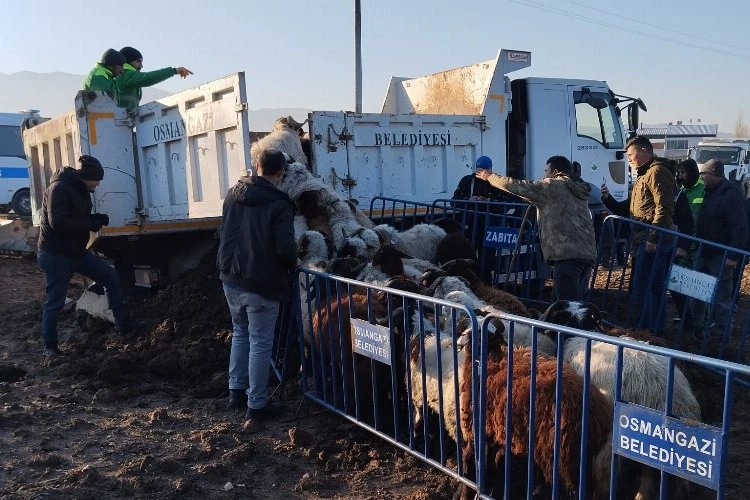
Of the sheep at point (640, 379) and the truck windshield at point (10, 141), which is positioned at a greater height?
the truck windshield at point (10, 141)

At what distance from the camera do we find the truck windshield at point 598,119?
11148mm

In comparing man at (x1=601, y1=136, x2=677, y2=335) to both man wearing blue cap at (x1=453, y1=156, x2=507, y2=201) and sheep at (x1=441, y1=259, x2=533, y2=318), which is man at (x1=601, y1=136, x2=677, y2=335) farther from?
man wearing blue cap at (x1=453, y1=156, x2=507, y2=201)

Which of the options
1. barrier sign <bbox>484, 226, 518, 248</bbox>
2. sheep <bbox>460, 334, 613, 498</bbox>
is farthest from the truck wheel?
sheep <bbox>460, 334, 613, 498</bbox>

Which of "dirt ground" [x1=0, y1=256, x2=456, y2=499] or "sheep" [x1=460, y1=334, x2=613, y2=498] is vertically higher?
"sheep" [x1=460, y1=334, x2=613, y2=498]

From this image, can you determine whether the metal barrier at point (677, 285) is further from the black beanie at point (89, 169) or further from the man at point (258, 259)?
the black beanie at point (89, 169)

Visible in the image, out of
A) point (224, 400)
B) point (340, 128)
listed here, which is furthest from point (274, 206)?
point (340, 128)

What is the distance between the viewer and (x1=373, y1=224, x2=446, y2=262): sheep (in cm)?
726

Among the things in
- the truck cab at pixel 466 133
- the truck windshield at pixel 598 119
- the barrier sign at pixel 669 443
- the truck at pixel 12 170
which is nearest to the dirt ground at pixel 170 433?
the barrier sign at pixel 669 443

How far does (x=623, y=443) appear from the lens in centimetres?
284

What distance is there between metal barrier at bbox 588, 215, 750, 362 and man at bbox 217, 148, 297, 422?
127 inches

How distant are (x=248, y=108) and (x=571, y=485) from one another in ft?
15.8

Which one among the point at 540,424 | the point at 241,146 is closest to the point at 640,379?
the point at 540,424

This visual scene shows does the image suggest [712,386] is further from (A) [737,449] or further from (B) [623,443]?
(B) [623,443]

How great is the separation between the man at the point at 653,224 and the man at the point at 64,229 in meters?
5.40
